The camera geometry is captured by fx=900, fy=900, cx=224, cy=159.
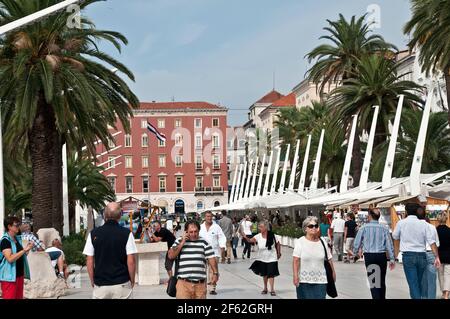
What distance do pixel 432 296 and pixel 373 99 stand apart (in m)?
34.9

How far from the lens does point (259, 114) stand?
176125mm

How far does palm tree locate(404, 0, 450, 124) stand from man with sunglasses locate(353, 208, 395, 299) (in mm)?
16968

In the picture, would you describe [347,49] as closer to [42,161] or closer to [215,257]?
[42,161]

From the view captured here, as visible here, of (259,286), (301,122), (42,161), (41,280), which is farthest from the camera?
(301,122)

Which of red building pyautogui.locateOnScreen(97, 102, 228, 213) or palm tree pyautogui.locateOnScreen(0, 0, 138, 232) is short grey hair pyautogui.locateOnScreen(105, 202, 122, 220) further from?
red building pyautogui.locateOnScreen(97, 102, 228, 213)

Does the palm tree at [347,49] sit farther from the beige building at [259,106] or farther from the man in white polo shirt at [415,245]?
the beige building at [259,106]

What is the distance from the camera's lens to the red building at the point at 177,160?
150m

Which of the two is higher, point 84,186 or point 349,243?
point 84,186

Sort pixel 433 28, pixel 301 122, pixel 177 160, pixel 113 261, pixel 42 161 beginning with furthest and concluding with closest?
1. pixel 177 160
2. pixel 301 122
3. pixel 433 28
4. pixel 42 161
5. pixel 113 261

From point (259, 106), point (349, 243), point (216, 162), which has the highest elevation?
point (259, 106)

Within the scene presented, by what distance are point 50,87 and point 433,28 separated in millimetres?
15354

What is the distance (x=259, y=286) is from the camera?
69.7ft

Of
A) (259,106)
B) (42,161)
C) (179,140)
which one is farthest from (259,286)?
(259,106)
